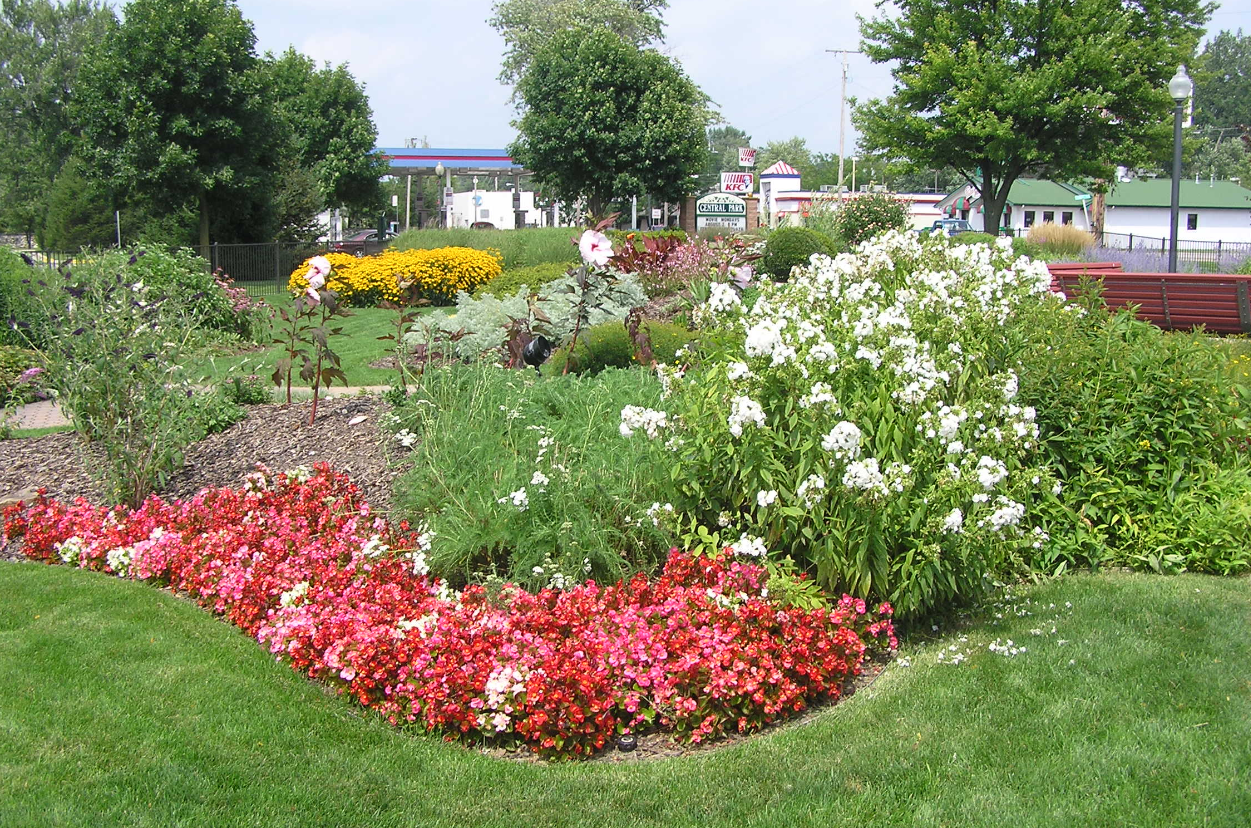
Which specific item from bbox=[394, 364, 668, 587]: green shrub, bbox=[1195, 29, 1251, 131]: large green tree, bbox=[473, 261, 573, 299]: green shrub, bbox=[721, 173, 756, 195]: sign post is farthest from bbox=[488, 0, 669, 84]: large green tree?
bbox=[1195, 29, 1251, 131]: large green tree

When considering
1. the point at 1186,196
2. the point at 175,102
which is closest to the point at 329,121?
the point at 175,102

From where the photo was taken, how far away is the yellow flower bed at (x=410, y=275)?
58.8ft

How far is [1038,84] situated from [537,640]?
25.9 m

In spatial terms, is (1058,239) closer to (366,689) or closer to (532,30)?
(366,689)

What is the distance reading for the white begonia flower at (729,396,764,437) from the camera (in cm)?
398

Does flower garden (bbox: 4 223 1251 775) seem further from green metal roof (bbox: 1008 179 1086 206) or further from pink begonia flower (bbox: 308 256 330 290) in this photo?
green metal roof (bbox: 1008 179 1086 206)

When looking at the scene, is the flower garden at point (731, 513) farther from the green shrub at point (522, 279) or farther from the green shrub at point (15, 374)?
the green shrub at point (522, 279)

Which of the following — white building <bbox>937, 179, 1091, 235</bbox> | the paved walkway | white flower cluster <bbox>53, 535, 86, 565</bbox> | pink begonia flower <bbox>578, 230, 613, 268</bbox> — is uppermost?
white building <bbox>937, 179, 1091, 235</bbox>

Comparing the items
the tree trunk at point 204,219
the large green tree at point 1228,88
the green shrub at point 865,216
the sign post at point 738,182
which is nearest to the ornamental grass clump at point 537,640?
the tree trunk at point 204,219

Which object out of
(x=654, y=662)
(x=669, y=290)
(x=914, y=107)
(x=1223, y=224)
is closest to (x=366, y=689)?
(x=654, y=662)

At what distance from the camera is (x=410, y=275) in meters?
17.4

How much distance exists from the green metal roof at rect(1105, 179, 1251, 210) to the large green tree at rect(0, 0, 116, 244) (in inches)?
2018

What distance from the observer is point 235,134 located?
2453cm

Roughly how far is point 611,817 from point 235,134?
81.4 feet
